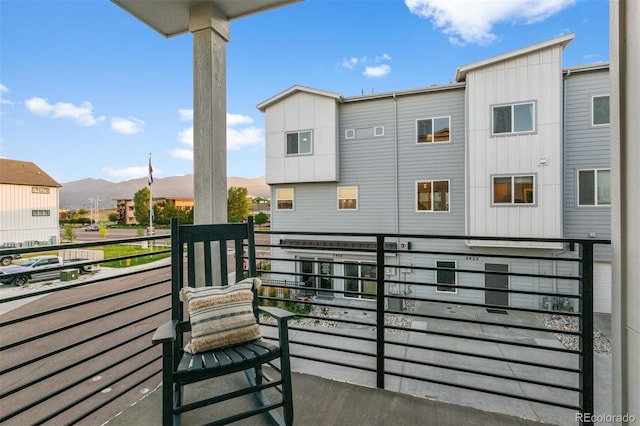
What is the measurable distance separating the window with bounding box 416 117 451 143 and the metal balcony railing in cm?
260

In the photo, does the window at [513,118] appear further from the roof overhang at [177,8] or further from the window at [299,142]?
the roof overhang at [177,8]

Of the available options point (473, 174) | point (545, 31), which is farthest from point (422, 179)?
point (545, 31)

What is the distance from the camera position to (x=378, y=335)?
1994mm

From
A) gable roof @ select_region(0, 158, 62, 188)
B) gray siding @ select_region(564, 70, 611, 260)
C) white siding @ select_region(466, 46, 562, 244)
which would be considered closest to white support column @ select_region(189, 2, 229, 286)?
gable roof @ select_region(0, 158, 62, 188)

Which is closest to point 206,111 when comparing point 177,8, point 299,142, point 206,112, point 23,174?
point 206,112

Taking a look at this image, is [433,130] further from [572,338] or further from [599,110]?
[572,338]

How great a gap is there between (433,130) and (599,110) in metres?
3.32

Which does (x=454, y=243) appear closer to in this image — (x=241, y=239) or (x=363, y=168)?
(x=363, y=168)

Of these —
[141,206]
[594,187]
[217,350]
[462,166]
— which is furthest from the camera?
[141,206]

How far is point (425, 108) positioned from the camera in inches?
303

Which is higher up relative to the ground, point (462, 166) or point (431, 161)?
point (431, 161)

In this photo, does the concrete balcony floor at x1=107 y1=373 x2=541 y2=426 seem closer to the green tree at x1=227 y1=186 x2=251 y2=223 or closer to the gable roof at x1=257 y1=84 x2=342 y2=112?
the gable roof at x1=257 y1=84 x2=342 y2=112

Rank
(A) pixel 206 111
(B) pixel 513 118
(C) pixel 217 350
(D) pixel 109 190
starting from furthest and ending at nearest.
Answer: (D) pixel 109 190 < (B) pixel 513 118 < (A) pixel 206 111 < (C) pixel 217 350

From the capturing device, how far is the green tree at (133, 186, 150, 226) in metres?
14.8
